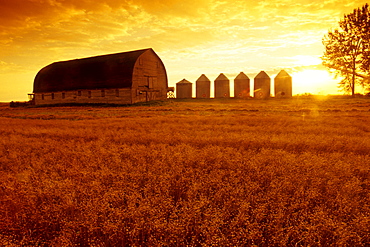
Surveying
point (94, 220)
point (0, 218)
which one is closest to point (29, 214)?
point (0, 218)

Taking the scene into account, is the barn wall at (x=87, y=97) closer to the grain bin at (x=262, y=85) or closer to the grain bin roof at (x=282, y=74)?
the grain bin at (x=262, y=85)

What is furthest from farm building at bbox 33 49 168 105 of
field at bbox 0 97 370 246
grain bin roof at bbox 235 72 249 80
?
field at bbox 0 97 370 246

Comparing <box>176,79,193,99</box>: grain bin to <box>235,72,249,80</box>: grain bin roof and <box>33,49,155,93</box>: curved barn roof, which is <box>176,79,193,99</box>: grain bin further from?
<box>33,49,155,93</box>: curved barn roof

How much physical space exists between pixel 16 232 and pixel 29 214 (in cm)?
32

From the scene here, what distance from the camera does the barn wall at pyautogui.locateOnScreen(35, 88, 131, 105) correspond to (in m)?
32.1

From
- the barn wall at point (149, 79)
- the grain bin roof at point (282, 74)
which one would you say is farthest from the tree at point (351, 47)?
the barn wall at point (149, 79)

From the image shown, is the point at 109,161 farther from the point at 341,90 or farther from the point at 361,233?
the point at 341,90

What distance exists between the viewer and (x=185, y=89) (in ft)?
159

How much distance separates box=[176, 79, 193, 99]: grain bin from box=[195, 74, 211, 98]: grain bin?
157 centimetres

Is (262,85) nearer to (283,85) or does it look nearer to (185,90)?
(283,85)

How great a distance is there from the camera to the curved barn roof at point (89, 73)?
107ft

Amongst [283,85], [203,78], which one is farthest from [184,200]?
[203,78]

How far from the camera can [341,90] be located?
131 ft

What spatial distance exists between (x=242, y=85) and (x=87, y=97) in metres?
28.0
